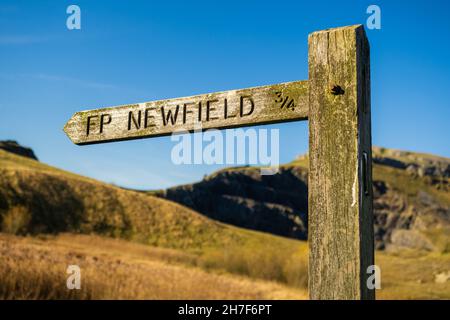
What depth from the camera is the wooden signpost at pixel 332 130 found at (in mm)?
1948

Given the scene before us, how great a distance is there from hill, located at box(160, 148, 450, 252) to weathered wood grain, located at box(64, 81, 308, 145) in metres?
79.2

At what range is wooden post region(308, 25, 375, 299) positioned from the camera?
1.94 m

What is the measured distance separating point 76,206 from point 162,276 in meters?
42.7

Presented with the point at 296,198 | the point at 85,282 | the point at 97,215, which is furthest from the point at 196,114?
the point at 296,198

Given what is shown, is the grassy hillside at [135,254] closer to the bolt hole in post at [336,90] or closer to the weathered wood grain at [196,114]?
the weathered wood grain at [196,114]

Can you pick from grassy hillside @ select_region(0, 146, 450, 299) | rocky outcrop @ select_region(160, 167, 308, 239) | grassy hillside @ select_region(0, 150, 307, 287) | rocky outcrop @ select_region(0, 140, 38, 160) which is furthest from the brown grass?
rocky outcrop @ select_region(0, 140, 38, 160)

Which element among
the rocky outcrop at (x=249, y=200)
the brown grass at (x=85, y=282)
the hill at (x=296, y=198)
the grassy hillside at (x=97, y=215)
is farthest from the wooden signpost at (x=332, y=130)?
the rocky outcrop at (x=249, y=200)

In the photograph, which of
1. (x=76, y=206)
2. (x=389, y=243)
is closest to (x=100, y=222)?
(x=76, y=206)

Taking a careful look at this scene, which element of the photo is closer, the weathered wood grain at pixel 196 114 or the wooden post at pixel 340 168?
the wooden post at pixel 340 168

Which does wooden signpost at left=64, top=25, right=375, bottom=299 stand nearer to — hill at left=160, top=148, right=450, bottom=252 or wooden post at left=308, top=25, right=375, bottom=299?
wooden post at left=308, top=25, right=375, bottom=299

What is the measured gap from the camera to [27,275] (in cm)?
708

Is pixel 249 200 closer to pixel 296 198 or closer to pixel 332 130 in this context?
pixel 296 198

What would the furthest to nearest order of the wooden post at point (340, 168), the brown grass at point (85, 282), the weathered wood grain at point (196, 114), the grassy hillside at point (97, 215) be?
the grassy hillside at point (97, 215) < the brown grass at point (85, 282) < the weathered wood grain at point (196, 114) < the wooden post at point (340, 168)

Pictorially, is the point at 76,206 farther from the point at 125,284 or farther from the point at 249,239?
the point at 125,284
